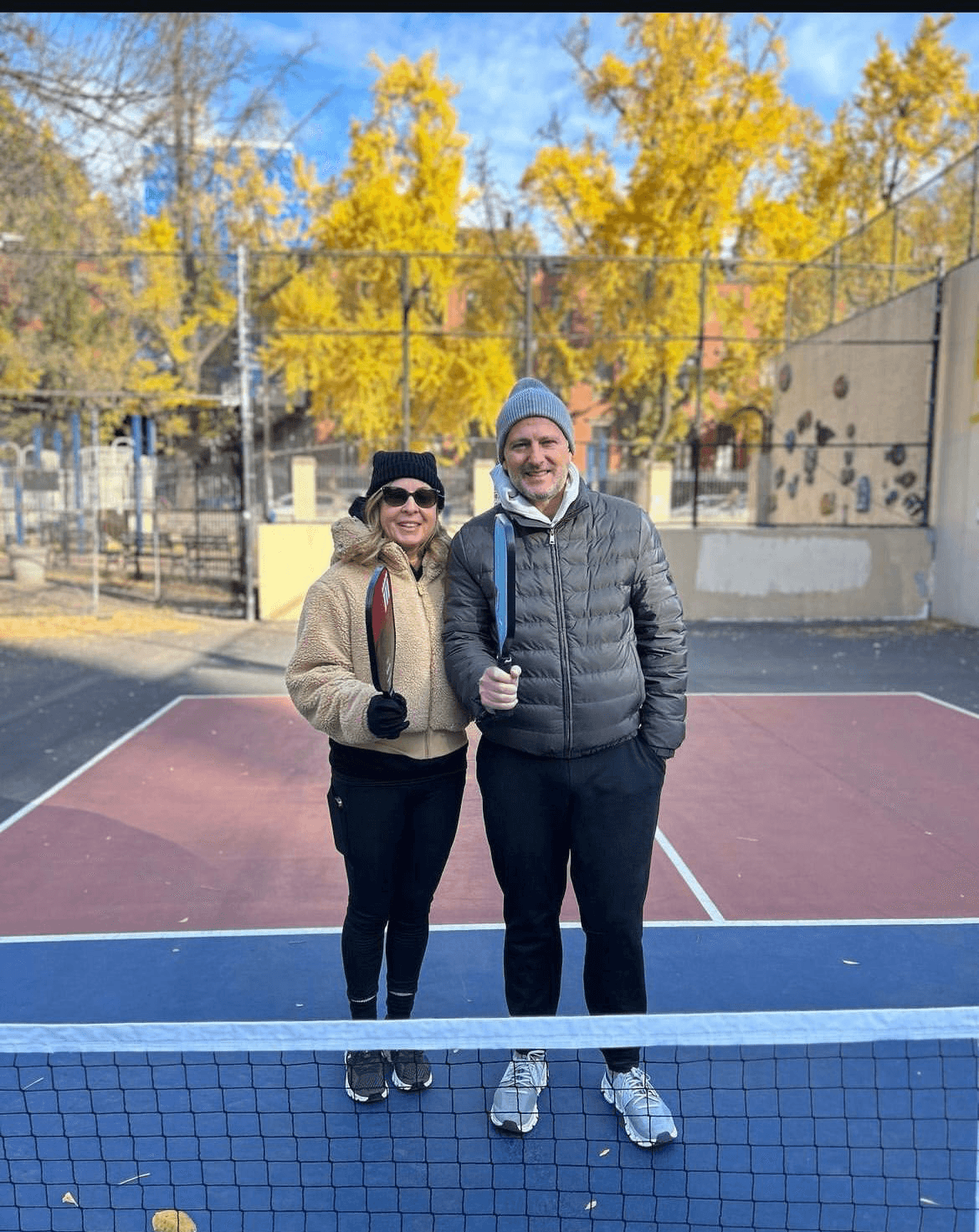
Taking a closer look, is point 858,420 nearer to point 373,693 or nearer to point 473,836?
point 473,836

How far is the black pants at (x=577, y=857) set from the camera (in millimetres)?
2865

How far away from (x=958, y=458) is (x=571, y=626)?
12855mm

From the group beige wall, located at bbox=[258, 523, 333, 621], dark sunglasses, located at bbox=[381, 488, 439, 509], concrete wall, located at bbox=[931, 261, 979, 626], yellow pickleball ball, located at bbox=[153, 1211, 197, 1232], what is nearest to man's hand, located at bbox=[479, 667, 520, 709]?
dark sunglasses, located at bbox=[381, 488, 439, 509]

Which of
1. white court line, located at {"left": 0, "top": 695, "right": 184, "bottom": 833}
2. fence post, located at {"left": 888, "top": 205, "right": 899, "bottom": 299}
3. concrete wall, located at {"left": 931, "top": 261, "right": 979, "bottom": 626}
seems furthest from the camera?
fence post, located at {"left": 888, "top": 205, "right": 899, "bottom": 299}

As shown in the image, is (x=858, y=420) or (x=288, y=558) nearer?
(x=288, y=558)

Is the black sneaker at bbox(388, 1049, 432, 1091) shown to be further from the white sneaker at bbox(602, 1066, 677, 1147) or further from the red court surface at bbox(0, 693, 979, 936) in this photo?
the red court surface at bbox(0, 693, 979, 936)

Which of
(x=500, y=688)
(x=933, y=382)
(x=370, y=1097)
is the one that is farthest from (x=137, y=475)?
(x=500, y=688)

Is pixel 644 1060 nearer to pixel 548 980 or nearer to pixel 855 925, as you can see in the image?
pixel 548 980

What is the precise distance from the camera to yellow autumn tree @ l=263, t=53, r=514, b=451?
18188 millimetres

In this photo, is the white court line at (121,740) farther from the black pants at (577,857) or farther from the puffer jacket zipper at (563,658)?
the puffer jacket zipper at (563,658)

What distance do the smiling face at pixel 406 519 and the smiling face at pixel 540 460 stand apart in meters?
0.29

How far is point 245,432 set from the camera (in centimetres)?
1323

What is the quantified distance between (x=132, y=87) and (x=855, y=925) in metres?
9.52

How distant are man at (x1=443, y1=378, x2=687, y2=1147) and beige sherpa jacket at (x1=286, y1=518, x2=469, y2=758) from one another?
0.25 feet
